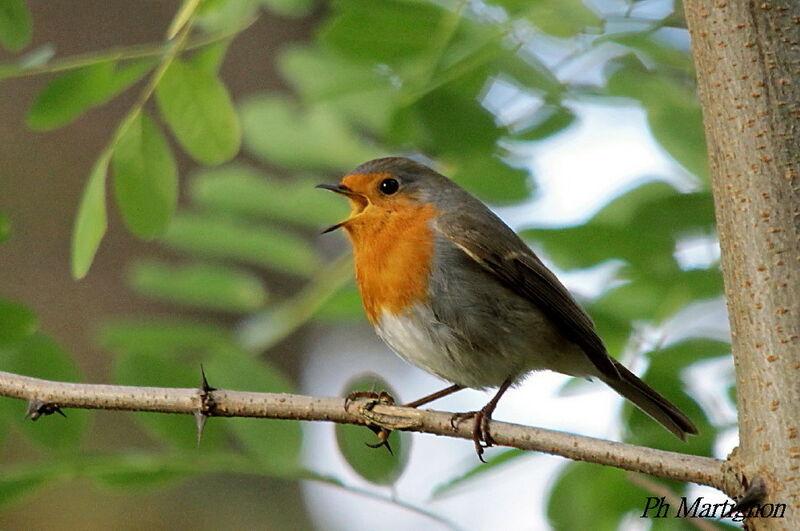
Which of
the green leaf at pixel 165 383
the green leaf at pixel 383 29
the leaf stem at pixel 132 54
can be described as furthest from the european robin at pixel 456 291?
the leaf stem at pixel 132 54

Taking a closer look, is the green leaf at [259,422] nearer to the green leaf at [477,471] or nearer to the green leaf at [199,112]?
the green leaf at [477,471]

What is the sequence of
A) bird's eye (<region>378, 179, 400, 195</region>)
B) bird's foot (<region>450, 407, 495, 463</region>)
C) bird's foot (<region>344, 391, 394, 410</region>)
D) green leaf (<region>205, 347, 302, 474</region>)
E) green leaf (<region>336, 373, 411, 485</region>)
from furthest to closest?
1. bird's eye (<region>378, 179, 400, 195</region>)
2. green leaf (<region>205, 347, 302, 474</region>)
3. green leaf (<region>336, 373, 411, 485</region>)
4. bird's foot (<region>450, 407, 495, 463</region>)
5. bird's foot (<region>344, 391, 394, 410</region>)

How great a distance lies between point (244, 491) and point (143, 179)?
435 centimetres

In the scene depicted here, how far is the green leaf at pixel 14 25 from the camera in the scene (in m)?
2.63

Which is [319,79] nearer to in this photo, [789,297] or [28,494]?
[28,494]

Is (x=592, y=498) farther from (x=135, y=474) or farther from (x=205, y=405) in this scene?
(x=135, y=474)

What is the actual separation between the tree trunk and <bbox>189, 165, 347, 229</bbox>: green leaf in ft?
6.23

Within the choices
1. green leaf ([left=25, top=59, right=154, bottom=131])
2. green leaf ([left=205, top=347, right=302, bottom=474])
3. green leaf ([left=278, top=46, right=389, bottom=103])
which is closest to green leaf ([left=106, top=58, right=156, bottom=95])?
green leaf ([left=25, top=59, right=154, bottom=131])

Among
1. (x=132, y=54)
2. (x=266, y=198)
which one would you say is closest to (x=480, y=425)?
(x=132, y=54)

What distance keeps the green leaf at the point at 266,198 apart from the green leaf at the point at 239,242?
7cm

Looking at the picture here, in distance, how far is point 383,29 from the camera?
2.87 meters

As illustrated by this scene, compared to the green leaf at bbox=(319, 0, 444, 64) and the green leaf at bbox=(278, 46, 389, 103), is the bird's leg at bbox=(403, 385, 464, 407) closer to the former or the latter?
the green leaf at bbox=(278, 46, 389, 103)

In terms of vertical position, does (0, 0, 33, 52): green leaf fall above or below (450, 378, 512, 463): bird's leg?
above

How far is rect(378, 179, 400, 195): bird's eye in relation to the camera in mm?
3566
